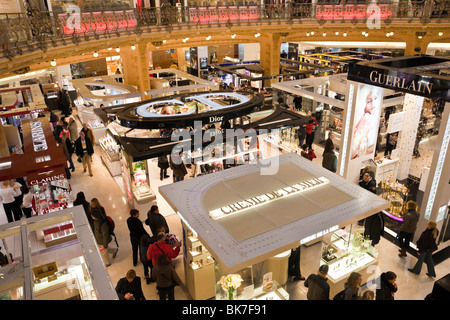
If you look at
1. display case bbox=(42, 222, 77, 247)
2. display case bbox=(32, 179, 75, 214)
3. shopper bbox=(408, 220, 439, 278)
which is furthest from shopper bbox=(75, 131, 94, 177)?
shopper bbox=(408, 220, 439, 278)

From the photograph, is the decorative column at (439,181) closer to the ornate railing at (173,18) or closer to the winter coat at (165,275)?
the winter coat at (165,275)

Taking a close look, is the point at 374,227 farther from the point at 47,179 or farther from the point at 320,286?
the point at 47,179

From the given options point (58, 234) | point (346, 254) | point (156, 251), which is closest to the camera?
point (156, 251)

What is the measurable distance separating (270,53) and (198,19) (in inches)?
Answer: 230

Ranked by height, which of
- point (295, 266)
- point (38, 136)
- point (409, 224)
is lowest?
point (295, 266)

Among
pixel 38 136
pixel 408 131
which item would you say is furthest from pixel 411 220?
pixel 38 136

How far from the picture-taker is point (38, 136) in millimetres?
9930

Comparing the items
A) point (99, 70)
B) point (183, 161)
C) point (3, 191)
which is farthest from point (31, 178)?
point (99, 70)

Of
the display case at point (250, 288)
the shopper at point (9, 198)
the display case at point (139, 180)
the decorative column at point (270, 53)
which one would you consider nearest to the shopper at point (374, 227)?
the display case at point (250, 288)

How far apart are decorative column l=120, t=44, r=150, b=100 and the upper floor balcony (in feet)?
4.28

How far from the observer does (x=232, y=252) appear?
14.6ft

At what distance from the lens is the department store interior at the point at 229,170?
4.94m

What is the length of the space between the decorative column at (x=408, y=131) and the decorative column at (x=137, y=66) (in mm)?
10461
